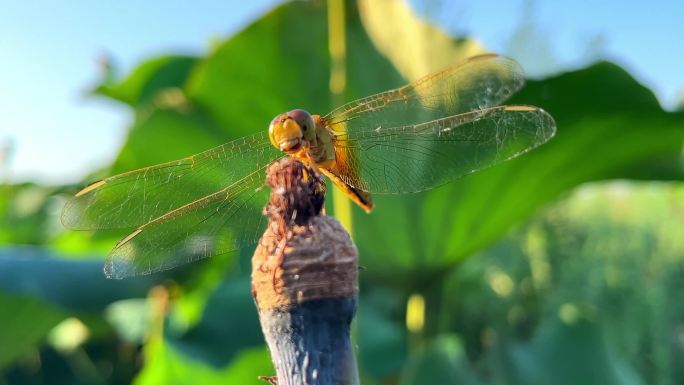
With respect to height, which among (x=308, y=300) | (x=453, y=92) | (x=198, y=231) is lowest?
(x=308, y=300)

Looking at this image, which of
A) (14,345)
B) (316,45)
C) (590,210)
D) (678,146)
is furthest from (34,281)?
(590,210)

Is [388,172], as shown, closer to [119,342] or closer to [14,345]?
[14,345]

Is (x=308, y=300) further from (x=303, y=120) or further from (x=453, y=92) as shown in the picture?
(x=453, y=92)

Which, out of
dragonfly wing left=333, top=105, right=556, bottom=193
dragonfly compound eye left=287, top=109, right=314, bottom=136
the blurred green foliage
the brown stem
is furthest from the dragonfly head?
the blurred green foliage

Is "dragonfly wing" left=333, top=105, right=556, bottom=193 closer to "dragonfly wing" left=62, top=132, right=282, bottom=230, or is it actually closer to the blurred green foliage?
"dragonfly wing" left=62, top=132, right=282, bottom=230

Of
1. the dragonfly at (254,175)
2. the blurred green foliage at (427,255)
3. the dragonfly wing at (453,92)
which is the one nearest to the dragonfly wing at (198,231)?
the dragonfly at (254,175)

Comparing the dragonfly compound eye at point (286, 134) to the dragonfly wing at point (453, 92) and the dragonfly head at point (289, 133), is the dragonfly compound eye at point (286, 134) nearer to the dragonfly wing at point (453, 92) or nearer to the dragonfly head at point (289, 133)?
the dragonfly head at point (289, 133)

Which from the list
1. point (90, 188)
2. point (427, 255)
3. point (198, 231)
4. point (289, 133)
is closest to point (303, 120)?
point (289, 133)
